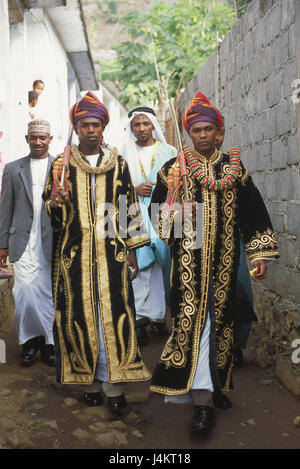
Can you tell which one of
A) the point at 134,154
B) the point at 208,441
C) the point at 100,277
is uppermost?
the point at 134,154

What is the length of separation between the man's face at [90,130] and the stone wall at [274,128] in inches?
64.8

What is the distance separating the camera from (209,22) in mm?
16250

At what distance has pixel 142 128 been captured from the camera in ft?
19.3

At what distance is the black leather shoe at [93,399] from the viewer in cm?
400

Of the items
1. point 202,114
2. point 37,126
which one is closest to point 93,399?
point 202,114

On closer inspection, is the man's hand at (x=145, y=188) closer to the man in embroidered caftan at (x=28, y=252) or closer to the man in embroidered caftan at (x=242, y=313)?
the man in embroidered caftan at (x=28, y=252)

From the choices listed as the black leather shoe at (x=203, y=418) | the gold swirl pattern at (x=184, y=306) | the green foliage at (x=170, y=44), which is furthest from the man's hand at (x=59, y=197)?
the green foliage at (x=170, y=44)

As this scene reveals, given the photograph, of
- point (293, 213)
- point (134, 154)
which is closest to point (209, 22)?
point (134, 154)

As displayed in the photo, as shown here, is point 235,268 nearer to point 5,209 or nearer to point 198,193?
point 198,193

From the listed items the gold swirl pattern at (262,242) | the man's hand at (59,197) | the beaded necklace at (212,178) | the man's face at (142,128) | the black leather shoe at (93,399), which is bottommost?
the black leather shoe at (93,399)

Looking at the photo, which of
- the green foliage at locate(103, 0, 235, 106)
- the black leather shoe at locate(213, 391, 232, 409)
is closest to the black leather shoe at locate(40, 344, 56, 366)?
the black leather shoe at locate(213, 391, 232, 409)

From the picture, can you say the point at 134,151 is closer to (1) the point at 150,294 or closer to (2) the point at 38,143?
(2) the point at 38,143

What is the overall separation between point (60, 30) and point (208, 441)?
9.70 metres

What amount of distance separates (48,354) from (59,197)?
1737 mm
